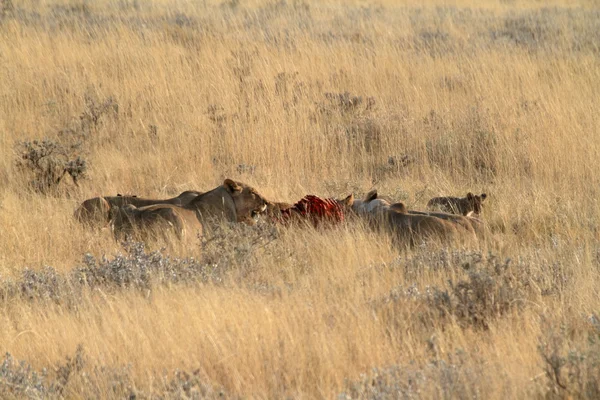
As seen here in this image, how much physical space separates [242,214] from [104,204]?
1.22m

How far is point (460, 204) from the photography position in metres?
7.88

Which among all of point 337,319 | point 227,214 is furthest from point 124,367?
point 227,214

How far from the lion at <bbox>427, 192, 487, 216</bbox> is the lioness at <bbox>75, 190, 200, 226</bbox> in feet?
7.24

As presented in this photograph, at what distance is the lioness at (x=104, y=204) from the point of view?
7609mm

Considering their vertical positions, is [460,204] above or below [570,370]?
above

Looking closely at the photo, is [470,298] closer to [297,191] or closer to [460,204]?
[460,204]

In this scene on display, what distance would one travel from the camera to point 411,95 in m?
11.7

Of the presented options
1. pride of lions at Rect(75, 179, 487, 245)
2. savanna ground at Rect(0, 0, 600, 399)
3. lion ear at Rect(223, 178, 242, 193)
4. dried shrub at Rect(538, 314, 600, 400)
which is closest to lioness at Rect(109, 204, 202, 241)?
pride of lions at Rect(75, 179, 487, 245)

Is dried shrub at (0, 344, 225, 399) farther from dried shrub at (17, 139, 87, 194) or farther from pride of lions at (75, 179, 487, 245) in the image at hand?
dried shrub at (17, 139, 87, 194)

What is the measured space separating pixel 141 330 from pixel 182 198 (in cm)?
344

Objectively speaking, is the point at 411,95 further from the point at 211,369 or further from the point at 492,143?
the point at 211,369

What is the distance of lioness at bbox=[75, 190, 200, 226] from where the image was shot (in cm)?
761

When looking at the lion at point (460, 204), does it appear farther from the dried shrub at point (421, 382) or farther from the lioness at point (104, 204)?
the dried shrub at point (421, 382)

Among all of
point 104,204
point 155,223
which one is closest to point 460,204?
point 155,223
